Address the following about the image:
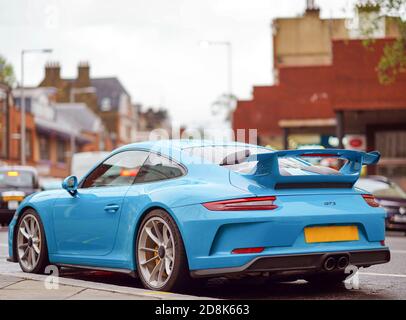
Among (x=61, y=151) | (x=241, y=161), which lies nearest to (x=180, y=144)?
(x=241, y=161)

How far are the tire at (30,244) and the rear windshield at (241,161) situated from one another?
79.4 inches

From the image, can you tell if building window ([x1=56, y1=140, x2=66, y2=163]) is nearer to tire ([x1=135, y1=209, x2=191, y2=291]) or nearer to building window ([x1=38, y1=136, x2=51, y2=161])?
building window ([x1=38, y1=136, x2=51, y2=161])

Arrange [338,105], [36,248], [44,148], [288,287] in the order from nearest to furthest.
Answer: [288,287] < [36,248] < [338,105] < [44,148]

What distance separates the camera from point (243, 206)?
279 inches

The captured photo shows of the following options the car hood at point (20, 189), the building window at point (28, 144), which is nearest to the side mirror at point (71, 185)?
the car hood at point (20, 189)

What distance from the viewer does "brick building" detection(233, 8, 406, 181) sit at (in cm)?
3100

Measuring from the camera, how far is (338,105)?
101 ft

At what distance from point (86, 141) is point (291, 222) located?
277ft

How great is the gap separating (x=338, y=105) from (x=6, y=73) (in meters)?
60.2

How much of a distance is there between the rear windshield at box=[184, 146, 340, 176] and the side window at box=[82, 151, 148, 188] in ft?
2.02

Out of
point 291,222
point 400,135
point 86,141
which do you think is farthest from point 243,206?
point 86,141

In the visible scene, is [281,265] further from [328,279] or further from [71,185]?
[71,185]

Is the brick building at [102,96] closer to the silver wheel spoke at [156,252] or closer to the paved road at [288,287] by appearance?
the paved road at [288,287]

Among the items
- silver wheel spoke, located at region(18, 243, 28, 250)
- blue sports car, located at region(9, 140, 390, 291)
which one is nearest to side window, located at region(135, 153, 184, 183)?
blue sports car, located at region(9, 140, 390, 291)
